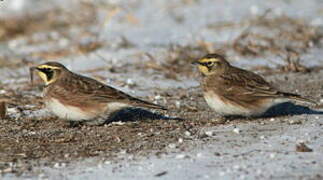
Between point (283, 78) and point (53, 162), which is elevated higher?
point (283, 78)

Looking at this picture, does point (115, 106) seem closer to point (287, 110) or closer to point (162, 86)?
point (287, 110)

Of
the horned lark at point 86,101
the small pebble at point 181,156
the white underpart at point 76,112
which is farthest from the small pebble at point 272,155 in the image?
the white underpart at point 76,112

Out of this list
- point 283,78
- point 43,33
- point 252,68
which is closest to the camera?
point 283,78

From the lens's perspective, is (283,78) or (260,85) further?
(283,78)

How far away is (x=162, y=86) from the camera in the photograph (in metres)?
10.1

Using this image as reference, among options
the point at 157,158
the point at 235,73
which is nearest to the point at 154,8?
the point at 235,73

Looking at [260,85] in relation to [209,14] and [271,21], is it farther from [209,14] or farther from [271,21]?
[209,14]

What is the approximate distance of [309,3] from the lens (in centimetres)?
1712

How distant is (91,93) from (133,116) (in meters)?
0.67

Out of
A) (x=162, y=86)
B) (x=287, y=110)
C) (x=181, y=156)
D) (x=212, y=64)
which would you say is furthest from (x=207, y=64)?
(x=181, y=156)

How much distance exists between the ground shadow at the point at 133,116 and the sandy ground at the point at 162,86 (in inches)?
0.5

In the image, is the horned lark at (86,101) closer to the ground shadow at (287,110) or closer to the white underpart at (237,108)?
the white underpart at (237,108)

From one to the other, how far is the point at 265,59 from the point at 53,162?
21.0ft

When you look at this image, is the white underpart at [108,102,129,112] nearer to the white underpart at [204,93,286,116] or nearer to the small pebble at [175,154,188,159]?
the white underpart at [204,93,286,116]
